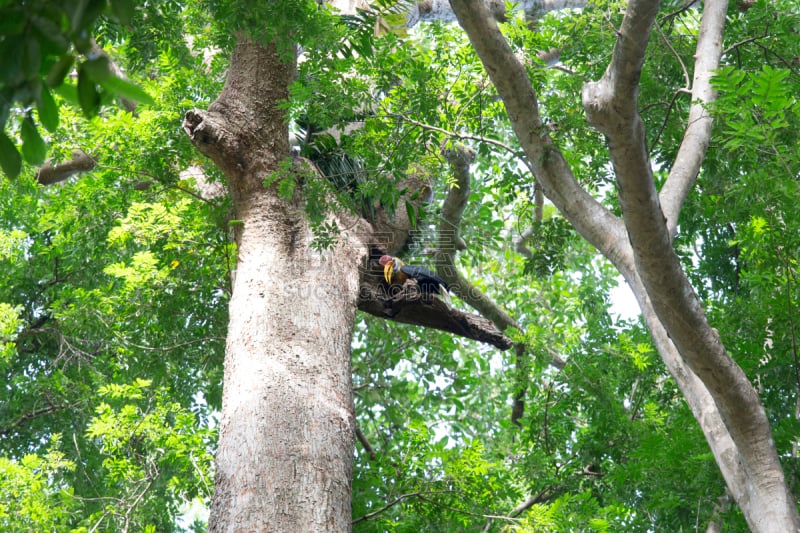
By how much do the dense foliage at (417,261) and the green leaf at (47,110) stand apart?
7.51ft

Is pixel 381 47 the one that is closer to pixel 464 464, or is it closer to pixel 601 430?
pixel 464 464

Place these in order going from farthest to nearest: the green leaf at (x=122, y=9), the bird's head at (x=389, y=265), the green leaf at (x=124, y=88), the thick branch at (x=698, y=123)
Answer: the bird's head at (x=389, y=265)
the thick branch at (x=698, y=123)
the green leaf at (x=122, y=9)
the green leaf at (x=124, y=88)

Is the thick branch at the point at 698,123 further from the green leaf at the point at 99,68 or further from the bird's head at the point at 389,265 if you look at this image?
the green leaf at the point at 99,68

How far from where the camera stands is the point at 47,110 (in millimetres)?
1377

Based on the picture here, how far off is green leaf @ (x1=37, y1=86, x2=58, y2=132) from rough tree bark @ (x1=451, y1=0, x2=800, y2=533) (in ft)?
7.31

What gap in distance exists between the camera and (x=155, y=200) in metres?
6.59

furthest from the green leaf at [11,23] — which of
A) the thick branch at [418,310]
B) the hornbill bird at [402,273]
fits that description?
the hornbill bird at [402,273]

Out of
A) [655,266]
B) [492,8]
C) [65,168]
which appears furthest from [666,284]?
[65,168]

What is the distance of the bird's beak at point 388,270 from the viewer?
4.67 meters

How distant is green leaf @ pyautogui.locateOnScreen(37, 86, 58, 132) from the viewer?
1360 mm

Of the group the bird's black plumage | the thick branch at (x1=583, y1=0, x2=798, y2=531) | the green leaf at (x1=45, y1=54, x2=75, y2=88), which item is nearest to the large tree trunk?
the bird's black plumage

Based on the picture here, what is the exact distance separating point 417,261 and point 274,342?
2.89 meters

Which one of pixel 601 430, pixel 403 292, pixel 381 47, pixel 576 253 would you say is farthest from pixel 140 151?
pixel 576 253

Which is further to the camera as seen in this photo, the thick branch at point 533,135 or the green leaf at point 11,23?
the thick branch at point 533,135
